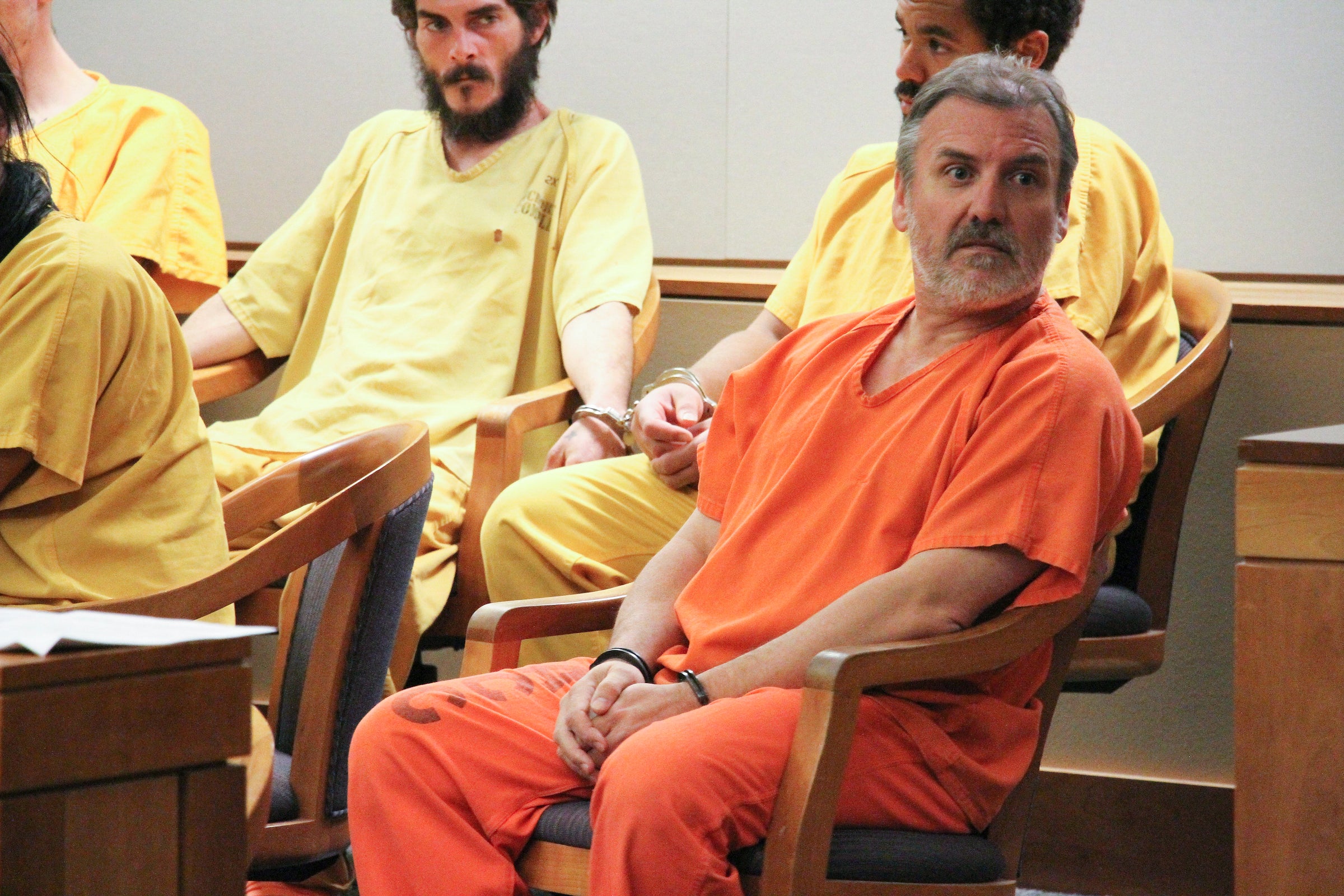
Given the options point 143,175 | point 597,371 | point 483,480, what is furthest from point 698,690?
point 143,175

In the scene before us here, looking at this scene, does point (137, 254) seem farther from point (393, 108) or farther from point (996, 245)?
point (996, 245)

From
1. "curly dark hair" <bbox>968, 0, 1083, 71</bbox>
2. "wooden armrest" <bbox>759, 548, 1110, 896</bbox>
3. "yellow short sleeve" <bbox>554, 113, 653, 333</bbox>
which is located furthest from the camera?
"yellow short sleeve" <bbox>554, 113, 653, 333</bbox>

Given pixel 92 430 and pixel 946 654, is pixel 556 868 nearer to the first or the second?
pixel 946 654

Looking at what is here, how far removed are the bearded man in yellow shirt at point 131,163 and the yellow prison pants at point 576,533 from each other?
1185 millimetres

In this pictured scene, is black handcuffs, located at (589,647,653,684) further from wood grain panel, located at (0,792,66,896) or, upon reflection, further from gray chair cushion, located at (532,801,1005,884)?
wood grain panel, located at (0,792,66,896)

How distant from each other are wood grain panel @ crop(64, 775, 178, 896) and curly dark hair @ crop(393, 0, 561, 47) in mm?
2400

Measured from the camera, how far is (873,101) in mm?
3213

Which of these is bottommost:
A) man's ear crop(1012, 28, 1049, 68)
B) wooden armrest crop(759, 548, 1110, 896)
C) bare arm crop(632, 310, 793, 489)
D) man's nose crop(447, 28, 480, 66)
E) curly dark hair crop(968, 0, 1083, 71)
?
A: bare arm crop(632, 310, 793, 489)

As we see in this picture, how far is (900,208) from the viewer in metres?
2.00

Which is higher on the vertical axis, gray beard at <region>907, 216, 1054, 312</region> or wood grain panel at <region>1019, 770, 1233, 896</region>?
gray beard at <region>907, 216, 1054, 312</region>

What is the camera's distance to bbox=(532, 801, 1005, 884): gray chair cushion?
1.49m

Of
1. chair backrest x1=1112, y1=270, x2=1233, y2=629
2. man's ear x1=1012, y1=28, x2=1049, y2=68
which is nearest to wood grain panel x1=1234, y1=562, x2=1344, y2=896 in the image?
chair backrest x1=1112, y1=270, x2=1233, y2=629

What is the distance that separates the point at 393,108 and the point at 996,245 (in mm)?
2133

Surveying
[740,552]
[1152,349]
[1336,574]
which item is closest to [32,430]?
[740,552]
